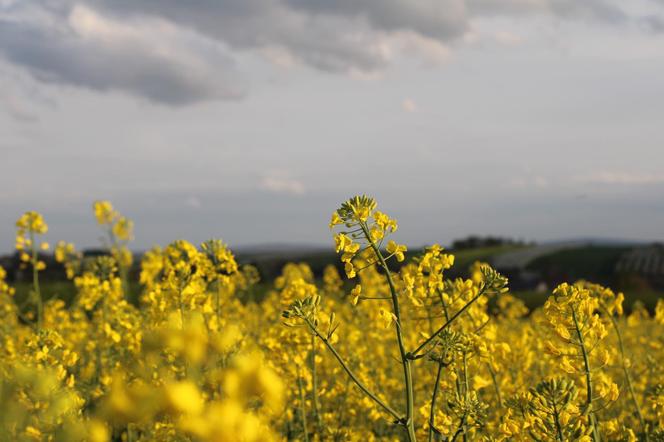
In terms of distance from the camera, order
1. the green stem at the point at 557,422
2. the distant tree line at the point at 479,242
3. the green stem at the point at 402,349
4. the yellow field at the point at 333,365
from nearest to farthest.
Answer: the yellow field at the point at 333,365
the green stem at the point at 402,349
the green stem at the point at 557,422
the distant tree line at the point at 479,242

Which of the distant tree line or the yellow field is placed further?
the distant tree line

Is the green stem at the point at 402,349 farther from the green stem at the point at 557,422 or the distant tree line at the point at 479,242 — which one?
the distant tree line at the point at 479,242

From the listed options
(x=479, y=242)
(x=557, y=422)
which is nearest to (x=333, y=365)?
(x=557, y=422)

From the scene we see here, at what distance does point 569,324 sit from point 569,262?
5469 centimetres

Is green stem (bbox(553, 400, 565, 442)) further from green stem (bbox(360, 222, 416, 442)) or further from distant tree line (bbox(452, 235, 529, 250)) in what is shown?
distant tree line (bbox(452, 235, 529, 250))

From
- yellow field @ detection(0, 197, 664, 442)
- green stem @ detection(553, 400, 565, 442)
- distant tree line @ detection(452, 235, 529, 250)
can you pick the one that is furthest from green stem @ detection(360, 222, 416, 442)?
distant tree line @ detection(452, 235, 529, 250)

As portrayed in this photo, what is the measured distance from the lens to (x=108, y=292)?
25.0ft

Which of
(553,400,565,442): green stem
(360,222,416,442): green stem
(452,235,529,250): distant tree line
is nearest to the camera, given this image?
(360,222,416,442): green stem

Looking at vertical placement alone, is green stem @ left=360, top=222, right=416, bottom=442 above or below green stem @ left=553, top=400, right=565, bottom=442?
above

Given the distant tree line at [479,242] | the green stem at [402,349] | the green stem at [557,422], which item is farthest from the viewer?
the distant tree line at [479,242]

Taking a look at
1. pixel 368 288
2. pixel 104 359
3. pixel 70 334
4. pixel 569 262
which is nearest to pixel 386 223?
pixel 104 359

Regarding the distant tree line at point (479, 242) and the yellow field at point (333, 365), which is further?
the distant tree line at point (479, 242)

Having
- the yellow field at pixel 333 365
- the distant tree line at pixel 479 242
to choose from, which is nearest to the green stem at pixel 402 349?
the yellow field at pixel 333 365

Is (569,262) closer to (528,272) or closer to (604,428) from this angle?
(528,272)
